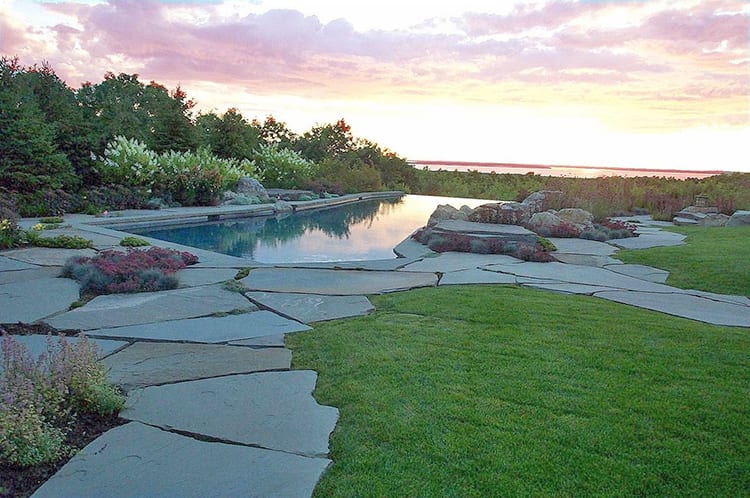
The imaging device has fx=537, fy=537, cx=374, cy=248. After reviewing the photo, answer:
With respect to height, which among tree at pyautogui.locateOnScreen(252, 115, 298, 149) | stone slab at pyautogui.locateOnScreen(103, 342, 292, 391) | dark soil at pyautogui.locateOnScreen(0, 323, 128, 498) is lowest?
dark soil at pyautogui.locateOnScreen(0, 323, 128, 498)

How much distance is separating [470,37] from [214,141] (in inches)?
388

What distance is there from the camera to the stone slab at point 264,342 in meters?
3.28

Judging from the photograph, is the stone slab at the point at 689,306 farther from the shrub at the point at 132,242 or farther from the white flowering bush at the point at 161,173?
the white flowering bush at the point at 161,173

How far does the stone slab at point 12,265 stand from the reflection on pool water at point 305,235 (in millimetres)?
2988

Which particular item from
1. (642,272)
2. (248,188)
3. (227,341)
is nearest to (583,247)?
(642,272)

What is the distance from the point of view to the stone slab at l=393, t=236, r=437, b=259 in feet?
24.5

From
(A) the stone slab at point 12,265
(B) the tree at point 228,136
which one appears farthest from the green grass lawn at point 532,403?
(B) the tree at point 228,136

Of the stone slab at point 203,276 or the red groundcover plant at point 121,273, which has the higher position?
the red groundcover plant at point 121,273

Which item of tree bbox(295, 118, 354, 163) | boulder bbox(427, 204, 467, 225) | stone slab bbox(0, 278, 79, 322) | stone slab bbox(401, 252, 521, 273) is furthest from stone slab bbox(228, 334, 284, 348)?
tree bbox(295, 118, 354, 163)

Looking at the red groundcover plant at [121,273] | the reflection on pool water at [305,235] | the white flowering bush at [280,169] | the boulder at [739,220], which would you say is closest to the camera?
the red groundcover plant at [121,273]

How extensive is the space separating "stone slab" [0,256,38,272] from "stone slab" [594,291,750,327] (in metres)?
5.40

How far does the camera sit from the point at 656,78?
13.1m

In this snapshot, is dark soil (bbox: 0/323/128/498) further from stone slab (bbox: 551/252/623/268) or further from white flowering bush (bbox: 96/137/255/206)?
white flowering bush (bbox: 96/137/255/206)

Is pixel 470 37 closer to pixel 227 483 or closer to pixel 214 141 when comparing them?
pixel 214 141
